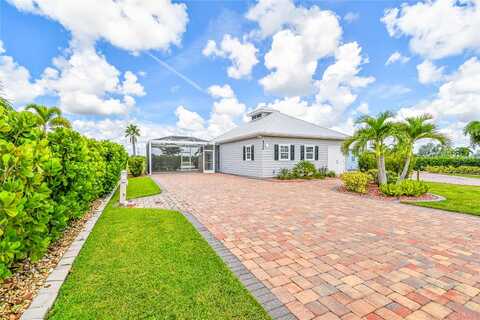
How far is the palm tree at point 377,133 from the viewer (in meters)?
8.65

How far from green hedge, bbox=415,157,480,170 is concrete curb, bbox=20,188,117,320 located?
24.8 metres

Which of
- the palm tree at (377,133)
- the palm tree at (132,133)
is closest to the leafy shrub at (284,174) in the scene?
the palm tree at (377,133)

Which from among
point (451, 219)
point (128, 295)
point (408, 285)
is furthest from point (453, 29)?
point (128, 295)

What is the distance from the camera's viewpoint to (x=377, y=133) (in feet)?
29.0

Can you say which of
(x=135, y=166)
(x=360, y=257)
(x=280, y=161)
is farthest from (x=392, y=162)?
(x=135, y=166)

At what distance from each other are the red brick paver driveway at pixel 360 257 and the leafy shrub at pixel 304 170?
8.03 m

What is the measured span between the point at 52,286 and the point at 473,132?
29789mm

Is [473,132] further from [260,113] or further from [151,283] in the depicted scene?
[151,283]

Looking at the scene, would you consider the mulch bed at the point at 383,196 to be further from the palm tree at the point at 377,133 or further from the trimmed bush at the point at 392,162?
the trimmed bush at the point at 392,162

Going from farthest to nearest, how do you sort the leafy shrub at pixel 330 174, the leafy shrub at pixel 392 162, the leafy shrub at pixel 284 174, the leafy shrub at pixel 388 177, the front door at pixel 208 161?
the front door at pixel 208 161
the leafy shrub at pixel 330 174
the leafy shrub at pixel 284 174
the leafy shrub at pixel 392 162
the leafy shrub at pixel 388 177

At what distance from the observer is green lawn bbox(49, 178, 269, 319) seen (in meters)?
2.07

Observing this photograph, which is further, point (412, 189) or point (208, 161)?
point (208, 161)

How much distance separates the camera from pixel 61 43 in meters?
9.14

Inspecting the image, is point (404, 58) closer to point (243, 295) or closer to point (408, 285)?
point (408, 285)
